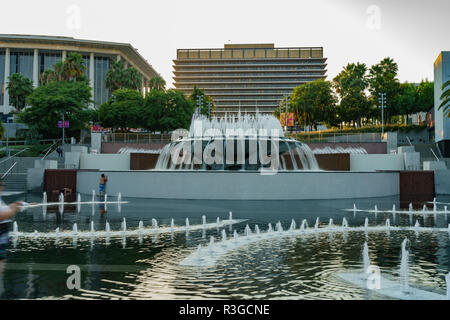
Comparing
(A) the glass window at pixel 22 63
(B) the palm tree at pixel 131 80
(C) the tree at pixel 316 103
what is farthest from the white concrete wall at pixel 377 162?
(A) the glass window at pixel 22 63

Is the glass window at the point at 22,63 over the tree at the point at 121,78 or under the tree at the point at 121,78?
over

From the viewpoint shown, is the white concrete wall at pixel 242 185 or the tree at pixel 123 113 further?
the tree at pixel 123 113

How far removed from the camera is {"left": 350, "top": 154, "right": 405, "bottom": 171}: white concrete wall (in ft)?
126

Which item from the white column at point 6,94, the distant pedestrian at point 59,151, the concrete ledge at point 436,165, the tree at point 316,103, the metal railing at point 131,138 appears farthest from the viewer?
the white column at point 6,94

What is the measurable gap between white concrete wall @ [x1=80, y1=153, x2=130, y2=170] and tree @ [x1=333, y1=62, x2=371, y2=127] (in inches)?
1832

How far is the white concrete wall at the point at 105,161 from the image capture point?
3928 cm

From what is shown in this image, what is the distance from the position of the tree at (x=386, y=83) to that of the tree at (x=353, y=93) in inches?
51.8

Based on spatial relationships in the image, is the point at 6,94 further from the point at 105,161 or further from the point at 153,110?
the point at 105,161

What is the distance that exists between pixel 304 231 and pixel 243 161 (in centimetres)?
1612

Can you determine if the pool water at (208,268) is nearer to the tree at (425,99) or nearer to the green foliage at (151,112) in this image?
the green foliage at (151,112)

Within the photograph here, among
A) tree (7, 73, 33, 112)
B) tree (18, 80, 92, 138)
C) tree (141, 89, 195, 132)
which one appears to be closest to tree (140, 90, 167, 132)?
tree (141, 89, 195, 132)

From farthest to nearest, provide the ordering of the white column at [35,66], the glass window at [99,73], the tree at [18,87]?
the glass window at [99,73]
the white column at [35,66]
the tree at [18,87]

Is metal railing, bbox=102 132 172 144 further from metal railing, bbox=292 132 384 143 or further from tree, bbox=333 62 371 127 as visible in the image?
tree, bbox=333 62 371 127

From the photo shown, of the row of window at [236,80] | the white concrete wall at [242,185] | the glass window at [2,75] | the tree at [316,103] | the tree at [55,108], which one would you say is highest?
the row of window at [236,80]
